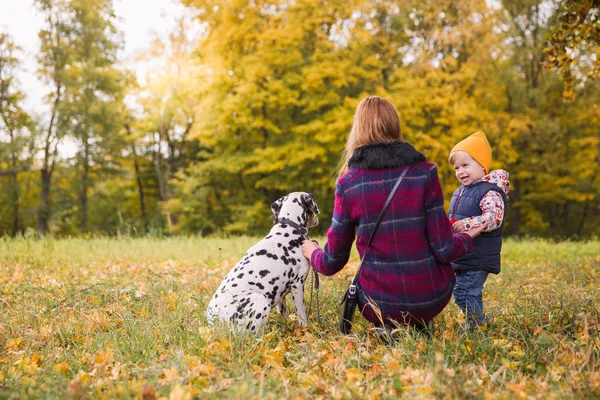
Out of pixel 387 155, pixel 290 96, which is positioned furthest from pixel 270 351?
pixel 290 96

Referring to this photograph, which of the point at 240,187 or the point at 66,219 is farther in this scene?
the point at 66,219

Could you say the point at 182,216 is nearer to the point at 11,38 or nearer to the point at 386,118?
the point at 11,38

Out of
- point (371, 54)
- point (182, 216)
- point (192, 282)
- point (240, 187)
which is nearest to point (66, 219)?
point (182, 216)

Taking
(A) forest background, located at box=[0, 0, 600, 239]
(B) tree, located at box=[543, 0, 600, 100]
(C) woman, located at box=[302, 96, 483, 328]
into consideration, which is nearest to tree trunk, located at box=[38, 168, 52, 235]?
(A) forest background, located at box=[0, 0, 600, 239]

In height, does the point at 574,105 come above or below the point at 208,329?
above

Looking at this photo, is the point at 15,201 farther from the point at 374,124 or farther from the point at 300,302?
the point at 374,124

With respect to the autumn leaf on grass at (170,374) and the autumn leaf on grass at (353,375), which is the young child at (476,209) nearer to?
→ the autumn leaf on grass at (353,375)

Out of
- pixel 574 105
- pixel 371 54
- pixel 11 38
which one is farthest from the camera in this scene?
pixel 11 38

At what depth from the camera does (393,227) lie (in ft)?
10.5

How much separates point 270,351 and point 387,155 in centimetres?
167

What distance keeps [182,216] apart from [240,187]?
3.19 meters

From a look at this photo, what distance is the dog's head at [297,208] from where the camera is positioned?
411cm

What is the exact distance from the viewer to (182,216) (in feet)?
71.6

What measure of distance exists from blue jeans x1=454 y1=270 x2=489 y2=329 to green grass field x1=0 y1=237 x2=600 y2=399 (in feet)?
0.52
